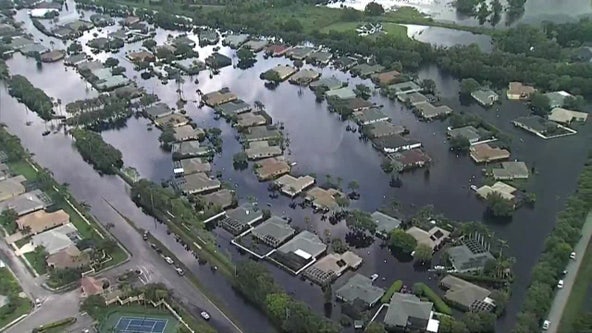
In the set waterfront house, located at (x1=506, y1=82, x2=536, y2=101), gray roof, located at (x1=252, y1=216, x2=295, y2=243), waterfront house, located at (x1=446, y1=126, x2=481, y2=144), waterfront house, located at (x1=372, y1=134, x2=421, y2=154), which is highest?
waterfront house, located at (x1=506, y1=82, x2=536, y2=101)

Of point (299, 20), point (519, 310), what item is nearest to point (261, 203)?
point (519, 310)

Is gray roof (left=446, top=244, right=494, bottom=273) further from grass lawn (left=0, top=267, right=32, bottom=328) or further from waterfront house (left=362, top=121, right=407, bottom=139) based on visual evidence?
grass lawn (left=0, top=267, right=32, bottom=328)

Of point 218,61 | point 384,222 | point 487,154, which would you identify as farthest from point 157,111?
point 487,154

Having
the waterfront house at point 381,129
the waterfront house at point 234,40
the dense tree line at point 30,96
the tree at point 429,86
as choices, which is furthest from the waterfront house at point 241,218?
the waterfront house at point 234,40

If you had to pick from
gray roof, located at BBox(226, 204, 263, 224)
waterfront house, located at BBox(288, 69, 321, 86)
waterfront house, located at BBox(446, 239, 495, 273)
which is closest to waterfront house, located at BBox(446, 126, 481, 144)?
waterfront house, located at BBox(446, 239, 495, 273)

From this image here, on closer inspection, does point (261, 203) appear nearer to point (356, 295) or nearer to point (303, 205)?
point (303, 205)

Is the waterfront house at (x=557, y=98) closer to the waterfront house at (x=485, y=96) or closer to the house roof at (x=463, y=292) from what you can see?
the waterfront house at (x=485, y=96)
